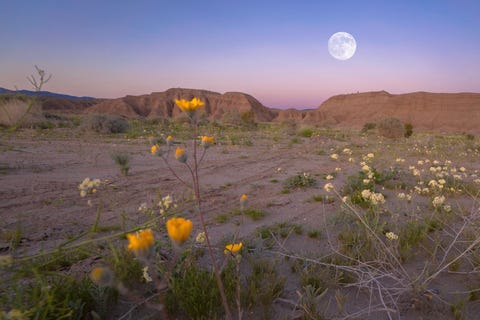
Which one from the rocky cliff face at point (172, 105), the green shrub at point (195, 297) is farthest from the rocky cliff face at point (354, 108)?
the green shrub at point (195, 297)

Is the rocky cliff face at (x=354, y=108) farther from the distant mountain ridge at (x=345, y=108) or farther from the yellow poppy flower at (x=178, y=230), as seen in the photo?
the yellow poppy flower at (x=178, y=230)

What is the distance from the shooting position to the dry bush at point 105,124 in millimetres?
15029

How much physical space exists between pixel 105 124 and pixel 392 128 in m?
18.2

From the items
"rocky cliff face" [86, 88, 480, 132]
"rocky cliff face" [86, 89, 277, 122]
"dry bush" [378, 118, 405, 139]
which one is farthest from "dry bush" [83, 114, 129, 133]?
"rocky cliff face" [86, 89, 277, 122]

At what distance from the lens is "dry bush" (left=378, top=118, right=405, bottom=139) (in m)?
17.5

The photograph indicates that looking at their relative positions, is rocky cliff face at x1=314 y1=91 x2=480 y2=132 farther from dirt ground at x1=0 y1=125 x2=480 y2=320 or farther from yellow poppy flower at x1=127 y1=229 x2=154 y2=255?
yellow poppy flower at x1=127 y1=229 x2=154 y2=255

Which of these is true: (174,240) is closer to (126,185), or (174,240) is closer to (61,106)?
(126,185)

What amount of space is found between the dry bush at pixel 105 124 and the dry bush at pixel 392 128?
1703cm

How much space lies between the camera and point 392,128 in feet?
57.7

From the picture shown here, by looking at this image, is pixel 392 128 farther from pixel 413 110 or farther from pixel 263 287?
pixel 413 110

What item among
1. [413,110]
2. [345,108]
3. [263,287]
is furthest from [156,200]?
[345,108]

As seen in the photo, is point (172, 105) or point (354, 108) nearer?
point (354, 108)

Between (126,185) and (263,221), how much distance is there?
2725 mm

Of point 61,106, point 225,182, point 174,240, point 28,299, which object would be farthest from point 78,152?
point 61,106
